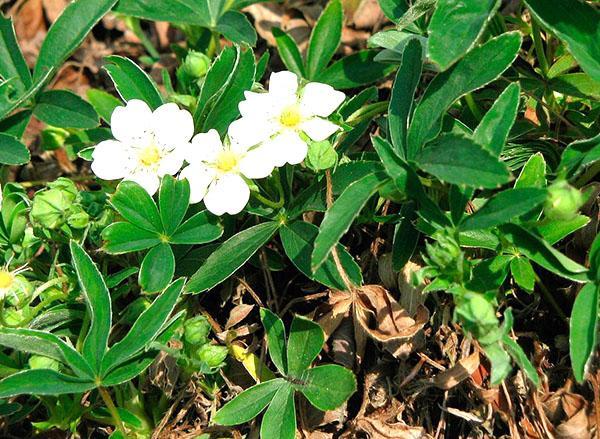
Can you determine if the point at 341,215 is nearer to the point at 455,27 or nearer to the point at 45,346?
the point at 455,27

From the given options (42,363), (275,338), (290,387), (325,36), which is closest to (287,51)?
(325,36)

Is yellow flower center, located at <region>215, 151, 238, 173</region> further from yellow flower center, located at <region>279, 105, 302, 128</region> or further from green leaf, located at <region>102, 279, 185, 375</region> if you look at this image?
green leaf, located at <region>102, 279, 185, 375</region>

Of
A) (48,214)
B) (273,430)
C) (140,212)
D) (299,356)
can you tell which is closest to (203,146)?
(140,212)

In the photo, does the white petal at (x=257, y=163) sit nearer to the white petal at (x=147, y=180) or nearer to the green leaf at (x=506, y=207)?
the white petal at (x=147, y=180)

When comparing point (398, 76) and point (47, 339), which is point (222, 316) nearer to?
point (47, 339)

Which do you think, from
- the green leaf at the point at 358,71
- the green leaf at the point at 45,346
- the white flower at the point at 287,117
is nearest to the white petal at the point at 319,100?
the white flower at the point at 287,117

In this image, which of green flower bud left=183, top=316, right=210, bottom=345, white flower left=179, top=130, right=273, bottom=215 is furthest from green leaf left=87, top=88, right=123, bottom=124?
green flower bud left=183, top=316, right=210, bottom=345
